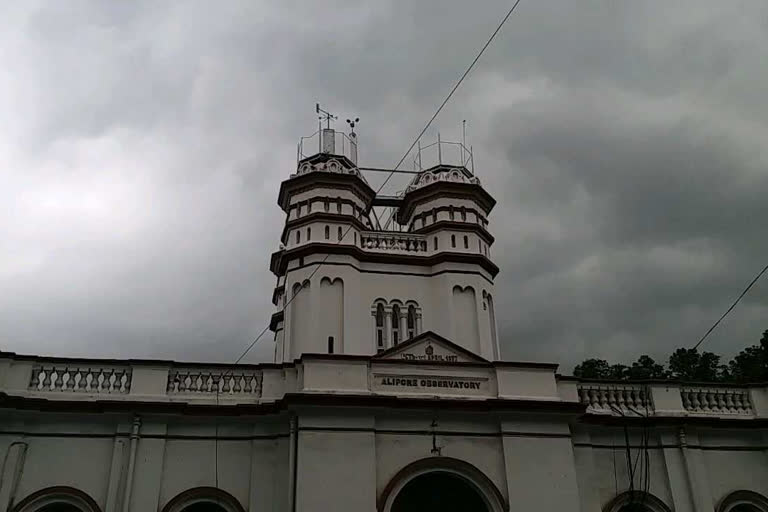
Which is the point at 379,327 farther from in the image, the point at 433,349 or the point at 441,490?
the point at 441,490

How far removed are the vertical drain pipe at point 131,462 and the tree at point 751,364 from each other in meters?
32.4

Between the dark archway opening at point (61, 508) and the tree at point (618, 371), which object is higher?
the tree at point (618, 371)

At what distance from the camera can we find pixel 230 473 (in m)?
14.9

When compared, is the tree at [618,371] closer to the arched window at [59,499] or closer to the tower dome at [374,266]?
the tower dome at [374,266]

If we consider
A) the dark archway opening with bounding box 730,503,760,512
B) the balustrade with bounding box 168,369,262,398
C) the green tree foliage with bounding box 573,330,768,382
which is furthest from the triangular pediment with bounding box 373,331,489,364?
the green tree foliage with bounding box 573,330,768,382

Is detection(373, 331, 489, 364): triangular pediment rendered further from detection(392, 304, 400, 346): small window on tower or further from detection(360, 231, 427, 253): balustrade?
detection(360, 231, 427, 253): balustrade

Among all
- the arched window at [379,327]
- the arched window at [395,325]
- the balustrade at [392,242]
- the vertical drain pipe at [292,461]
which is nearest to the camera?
the vertical drain pipe at [292,461]

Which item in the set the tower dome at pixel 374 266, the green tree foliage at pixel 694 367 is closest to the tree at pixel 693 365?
the green tree foliage at pixel 694 367

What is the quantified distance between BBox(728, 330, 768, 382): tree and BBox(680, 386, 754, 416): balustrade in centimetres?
2102

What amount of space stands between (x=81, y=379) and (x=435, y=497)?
28.8 feet

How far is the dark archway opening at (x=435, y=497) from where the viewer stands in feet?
53.2

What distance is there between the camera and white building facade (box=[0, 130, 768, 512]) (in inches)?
561

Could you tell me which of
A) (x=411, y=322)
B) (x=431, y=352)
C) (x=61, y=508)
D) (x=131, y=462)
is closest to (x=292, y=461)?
(x=131, y=462)

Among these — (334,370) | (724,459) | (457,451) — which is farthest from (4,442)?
(724,459)
